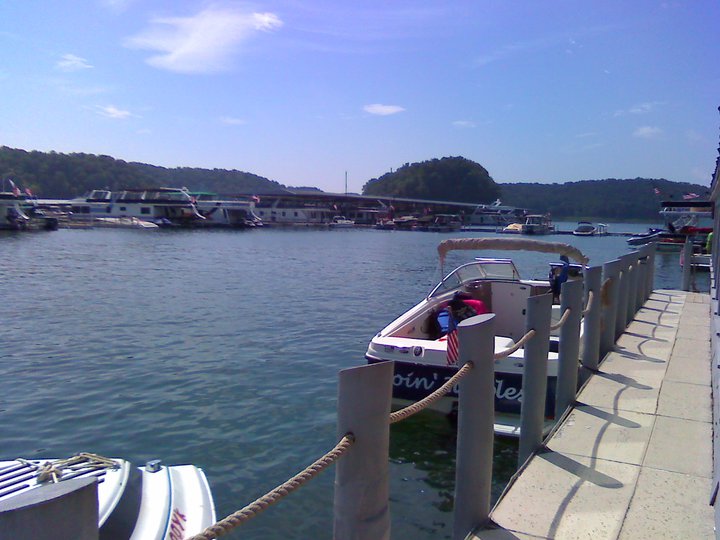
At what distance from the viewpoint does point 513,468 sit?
8.23 meters

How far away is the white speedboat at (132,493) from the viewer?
5.09 m

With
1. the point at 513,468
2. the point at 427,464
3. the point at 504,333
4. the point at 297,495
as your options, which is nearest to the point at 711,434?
the point at 513,468

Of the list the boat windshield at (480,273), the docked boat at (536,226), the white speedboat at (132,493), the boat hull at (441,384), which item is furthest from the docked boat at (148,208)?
the white speedboat at (132,493)

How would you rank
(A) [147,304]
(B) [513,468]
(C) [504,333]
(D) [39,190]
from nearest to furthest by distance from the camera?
(B) [513,468]
(C) [504,333]
(A) [147,304]
(D) [39,190]

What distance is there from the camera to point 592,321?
7215 millimetres

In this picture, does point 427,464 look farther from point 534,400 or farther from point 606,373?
point 534,400

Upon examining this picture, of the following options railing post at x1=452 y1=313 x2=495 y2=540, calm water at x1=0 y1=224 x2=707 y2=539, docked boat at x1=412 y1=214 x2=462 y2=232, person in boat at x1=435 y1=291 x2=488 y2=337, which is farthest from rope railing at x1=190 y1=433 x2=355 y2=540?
docked boat at x1=412 y1=214 x2=462 y2=232

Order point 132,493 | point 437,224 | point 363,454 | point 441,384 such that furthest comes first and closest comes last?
point 437,224, point 441,384, point 132,493, point 363,454

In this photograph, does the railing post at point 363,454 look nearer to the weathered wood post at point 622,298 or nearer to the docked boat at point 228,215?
the weathered wood post at point 622,298

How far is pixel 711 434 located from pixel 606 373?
2042 mm

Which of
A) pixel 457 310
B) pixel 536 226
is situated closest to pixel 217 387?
pixel 457 310

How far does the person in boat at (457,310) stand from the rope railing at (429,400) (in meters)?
6.81

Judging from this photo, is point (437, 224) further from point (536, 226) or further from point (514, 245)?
point (514, 245)

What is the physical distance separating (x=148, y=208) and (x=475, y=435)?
105 meters
